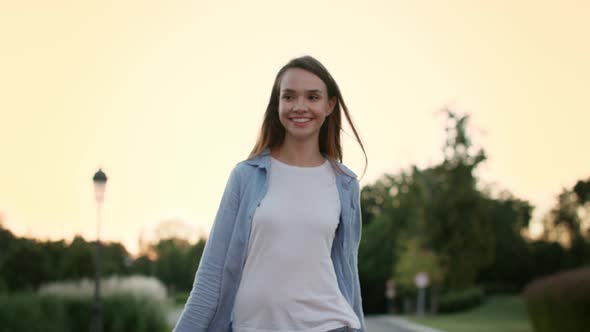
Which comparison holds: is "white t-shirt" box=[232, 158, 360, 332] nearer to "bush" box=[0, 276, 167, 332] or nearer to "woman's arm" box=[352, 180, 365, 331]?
"woman's arm" box=[352, 180, 365, 331]

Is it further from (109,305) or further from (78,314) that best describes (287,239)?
(109,305)

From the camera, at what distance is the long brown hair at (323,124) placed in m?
3.88

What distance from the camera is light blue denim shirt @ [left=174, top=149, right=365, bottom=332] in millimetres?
3660

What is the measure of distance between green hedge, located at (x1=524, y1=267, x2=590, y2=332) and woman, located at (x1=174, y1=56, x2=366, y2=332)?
1757cm

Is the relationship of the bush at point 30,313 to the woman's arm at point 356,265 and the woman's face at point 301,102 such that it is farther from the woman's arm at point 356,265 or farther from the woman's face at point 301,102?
the woman's face at point 301,102

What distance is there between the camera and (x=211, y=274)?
3682 millimetres

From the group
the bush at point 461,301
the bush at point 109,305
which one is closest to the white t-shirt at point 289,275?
the bush at point 109,305

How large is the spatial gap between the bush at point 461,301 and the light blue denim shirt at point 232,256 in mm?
58433

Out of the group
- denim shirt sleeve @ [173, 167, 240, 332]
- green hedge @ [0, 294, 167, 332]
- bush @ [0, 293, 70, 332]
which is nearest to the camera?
denim shirt sleeve @ [173, 167, 240, 332]

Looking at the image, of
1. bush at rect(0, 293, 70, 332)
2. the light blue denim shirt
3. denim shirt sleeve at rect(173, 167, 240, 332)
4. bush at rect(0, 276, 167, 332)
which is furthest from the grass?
denim shirt sleeve at rect(173, 167, 240, 332)

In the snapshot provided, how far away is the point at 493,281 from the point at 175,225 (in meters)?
38.6

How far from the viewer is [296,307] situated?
367cm

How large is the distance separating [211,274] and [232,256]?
11cm

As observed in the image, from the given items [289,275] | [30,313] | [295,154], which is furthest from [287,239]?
[30,313]
